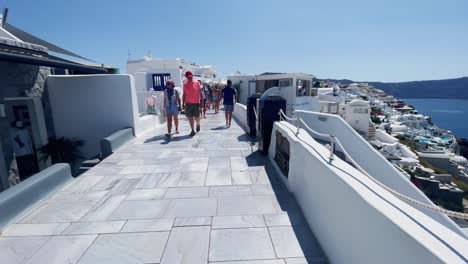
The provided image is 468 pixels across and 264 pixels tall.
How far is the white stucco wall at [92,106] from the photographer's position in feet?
22.6

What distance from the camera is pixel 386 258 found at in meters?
1.49

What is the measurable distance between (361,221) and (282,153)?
2394 millimetres

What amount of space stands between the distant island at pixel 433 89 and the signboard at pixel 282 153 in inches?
8345

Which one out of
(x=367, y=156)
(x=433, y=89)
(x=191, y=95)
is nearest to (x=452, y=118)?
(x=433, y=89)

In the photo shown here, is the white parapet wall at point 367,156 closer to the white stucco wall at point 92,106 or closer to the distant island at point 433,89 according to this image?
the white stucco wall at point 92,106

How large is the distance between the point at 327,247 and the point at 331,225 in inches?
9.7

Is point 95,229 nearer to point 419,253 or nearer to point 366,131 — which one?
point 419,253

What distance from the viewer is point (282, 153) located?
4156 millimetres

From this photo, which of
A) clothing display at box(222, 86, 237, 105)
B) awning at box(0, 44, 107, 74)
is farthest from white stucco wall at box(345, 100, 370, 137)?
awning at box(0, 44, 107, 74)

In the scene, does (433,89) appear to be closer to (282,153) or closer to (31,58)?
(282,153)

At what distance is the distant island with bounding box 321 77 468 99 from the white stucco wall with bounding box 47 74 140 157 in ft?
696

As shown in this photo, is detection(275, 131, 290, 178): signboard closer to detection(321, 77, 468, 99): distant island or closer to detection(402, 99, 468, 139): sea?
detection(402, 99, 468, 139): sea

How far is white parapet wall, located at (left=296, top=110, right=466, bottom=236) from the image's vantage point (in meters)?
5.73

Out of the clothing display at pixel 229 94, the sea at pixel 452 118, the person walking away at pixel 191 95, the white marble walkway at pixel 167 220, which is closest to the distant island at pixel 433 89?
the sea at pixel 452 118
